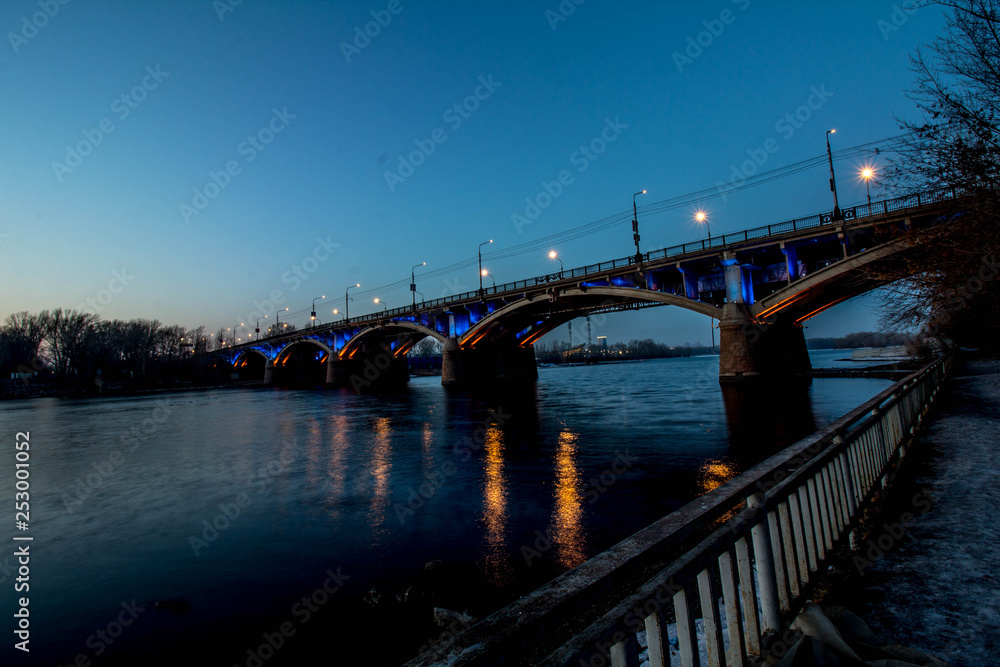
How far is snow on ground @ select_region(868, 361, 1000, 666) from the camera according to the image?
9.18 feet

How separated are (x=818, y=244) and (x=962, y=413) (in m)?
26.2

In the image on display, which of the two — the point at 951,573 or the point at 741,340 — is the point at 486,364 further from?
the point at 951,573

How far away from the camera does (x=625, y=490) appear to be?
929 centimetres

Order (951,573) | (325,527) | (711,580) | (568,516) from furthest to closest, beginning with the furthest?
(325,527) < (568,516) < (951,573) < (711,580)

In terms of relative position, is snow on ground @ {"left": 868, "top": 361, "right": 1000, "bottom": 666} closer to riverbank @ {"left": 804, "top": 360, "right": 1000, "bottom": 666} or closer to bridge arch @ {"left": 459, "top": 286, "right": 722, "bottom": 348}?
riverbank @ {"left": 804, "top": 360, "right": 1000, "bottom": 666}

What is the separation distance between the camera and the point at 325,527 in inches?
317

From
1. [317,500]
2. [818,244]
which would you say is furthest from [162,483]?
[818,244]

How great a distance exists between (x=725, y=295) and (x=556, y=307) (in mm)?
17847

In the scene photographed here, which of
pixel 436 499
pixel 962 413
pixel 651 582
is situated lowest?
pixel 436 499

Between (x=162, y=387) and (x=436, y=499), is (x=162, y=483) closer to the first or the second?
(x=436, y=499)

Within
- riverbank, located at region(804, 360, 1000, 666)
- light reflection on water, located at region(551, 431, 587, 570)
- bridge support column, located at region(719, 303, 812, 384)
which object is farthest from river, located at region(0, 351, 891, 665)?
bridge support column, located at region(719, 303, 812, 384)

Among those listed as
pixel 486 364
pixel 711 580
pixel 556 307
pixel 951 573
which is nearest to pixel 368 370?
pixel 486 364

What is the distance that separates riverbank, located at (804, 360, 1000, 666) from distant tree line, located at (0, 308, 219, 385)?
10303cm

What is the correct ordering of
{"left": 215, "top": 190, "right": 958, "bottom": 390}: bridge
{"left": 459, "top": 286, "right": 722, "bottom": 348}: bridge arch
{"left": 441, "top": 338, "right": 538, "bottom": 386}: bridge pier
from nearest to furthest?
{"left": 215, "top": 190, "right": 958, "bottom": 390}: bridge, {"left": 459, "top": 286, "right": 722, "bottom": 348}: bridge arch, {"left": 441, "top": 338, "right": 538, "bottom": 386}: bridge pier
